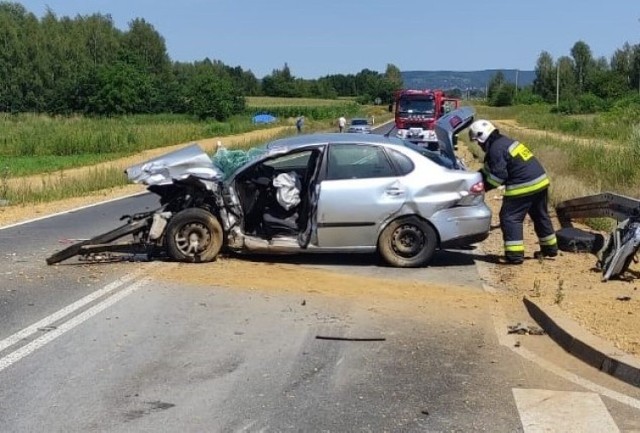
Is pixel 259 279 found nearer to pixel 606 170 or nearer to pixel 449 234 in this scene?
pixel 449 234

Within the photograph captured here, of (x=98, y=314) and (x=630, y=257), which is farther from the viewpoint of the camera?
(x=630, y=257)

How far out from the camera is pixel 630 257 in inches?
354

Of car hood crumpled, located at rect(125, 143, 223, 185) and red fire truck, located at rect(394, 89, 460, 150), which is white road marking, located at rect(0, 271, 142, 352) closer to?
car hood crumpled, located at rect(125, 143, 223, 185)

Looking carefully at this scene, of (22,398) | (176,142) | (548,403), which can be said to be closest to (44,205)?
(22,398)

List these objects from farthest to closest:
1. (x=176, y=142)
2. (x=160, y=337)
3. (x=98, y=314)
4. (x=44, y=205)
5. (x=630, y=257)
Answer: (x=176, y=142) → (x=44, y=205) → (x=630, y=257) → (x=98, y=314) → (x=160, y=337)

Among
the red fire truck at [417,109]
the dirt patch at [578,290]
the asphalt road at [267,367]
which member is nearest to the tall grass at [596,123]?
the red fire truck at [417,109]

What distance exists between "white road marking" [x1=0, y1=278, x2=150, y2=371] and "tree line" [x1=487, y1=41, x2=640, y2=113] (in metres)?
93.2

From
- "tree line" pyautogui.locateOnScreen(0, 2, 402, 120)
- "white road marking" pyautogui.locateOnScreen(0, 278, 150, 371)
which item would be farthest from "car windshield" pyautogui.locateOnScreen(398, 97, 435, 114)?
"tree line" pyautogui.locateOnScreen(0, 2, 402, 120)

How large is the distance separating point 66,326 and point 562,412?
422 centimetres

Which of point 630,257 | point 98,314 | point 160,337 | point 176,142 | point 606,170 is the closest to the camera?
point 160,337

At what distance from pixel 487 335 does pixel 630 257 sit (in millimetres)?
2675

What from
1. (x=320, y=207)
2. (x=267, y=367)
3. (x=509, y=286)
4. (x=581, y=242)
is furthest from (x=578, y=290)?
(x=267, y=367)

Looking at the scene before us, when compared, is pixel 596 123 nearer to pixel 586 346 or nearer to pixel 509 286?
pixel 509 286

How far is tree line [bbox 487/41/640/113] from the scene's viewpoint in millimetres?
106250
